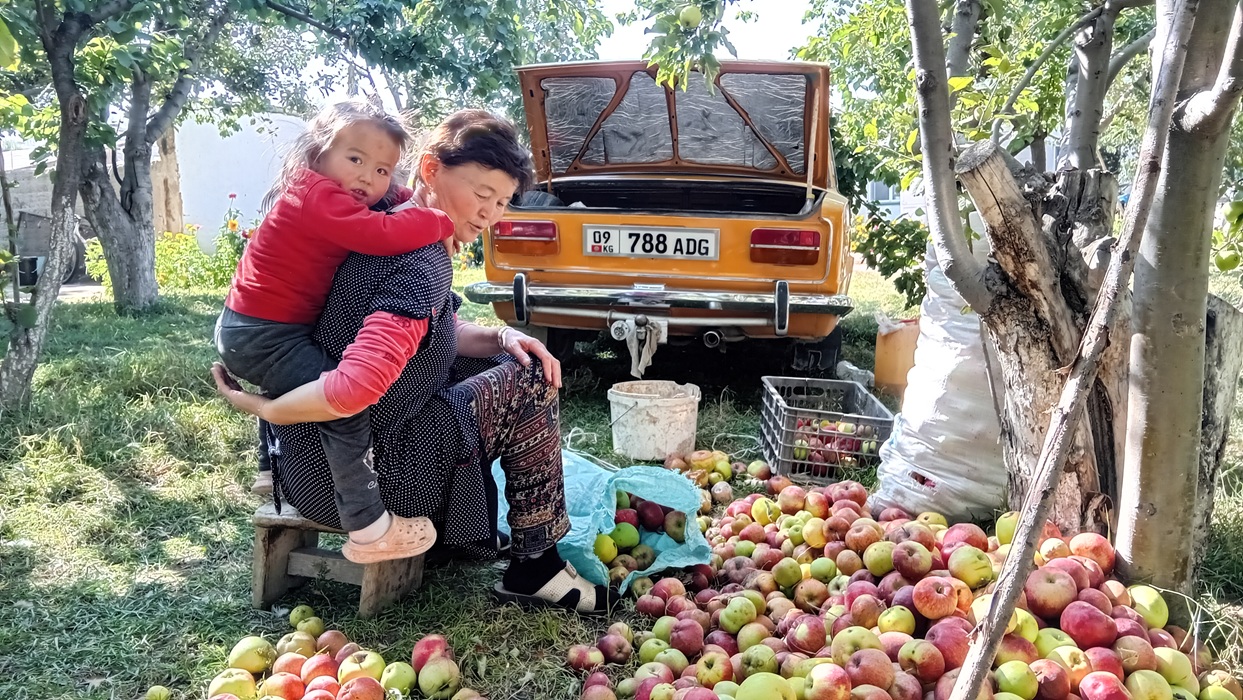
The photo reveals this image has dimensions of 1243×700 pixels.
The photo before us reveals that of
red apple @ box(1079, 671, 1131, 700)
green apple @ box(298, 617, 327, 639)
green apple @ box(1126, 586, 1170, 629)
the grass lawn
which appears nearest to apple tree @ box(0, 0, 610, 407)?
the grass lawn

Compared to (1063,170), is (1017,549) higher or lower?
lower

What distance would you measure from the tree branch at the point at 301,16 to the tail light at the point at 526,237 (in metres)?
2.42

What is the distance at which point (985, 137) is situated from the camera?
8.37ft

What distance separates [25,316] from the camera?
4.20 meters

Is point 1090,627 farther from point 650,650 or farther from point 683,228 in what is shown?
point 683,228

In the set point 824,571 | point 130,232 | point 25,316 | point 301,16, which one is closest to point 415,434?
point 824,571

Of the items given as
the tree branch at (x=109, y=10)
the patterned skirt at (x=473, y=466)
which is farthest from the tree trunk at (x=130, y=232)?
the patterned skirt at (x=473, y=466)

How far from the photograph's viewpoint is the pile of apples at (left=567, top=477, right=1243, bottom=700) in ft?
5.92

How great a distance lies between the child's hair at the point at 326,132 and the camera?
2.05m

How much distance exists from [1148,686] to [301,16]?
20.3 feet

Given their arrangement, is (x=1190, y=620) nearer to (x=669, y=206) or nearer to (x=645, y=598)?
(x=645, y=598)

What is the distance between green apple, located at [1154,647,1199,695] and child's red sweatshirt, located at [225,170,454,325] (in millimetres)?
2000

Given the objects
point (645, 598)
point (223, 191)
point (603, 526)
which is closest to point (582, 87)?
point (603, 526)

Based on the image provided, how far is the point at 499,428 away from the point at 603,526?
0.65 meters
